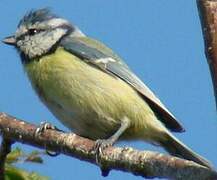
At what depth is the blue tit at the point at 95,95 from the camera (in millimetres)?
4020

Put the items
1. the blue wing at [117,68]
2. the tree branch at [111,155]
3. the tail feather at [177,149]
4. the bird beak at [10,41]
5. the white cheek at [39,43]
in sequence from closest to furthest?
1. the tree branch at [111,155]
2. the tail feather at [177,149]
3. the blue wing at [117,68]
4. the white cheek at [39,43]
5. the bird beak at [10,41]

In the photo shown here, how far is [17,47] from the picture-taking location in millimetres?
4617

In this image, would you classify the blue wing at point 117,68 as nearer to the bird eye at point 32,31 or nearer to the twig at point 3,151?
the bird eye at point 32,31

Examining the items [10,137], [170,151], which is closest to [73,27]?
[170,151]

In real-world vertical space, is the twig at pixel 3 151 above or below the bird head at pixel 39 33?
below

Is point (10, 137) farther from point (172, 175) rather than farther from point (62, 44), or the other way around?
A: point (62, 44)

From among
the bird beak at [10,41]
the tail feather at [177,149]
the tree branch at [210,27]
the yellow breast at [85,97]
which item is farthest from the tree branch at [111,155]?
the bird beak at [10,41]

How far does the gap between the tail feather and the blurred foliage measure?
135 cm

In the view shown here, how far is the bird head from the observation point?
4480 millimetres

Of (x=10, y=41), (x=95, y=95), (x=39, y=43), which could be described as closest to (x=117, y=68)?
(x=95, y=95)

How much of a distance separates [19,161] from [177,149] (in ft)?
5.34

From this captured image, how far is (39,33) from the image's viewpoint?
4734mm

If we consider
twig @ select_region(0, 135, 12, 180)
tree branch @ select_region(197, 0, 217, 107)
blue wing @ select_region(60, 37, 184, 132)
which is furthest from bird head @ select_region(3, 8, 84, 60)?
tree branch @ select_region(197, 0, 217, 107)

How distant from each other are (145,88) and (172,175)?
2007mm
